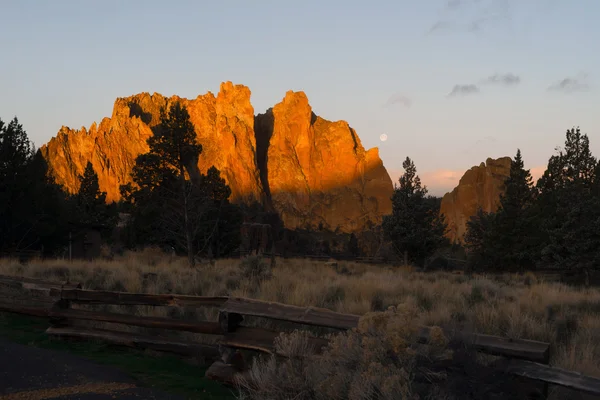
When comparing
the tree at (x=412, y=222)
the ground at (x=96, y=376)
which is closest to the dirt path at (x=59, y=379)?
the ground at (x=96, y=376)

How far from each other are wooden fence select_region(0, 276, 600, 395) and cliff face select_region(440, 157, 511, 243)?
5405 inches

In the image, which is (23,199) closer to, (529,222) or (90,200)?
(90,200)

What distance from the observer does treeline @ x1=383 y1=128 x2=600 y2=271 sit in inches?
1259

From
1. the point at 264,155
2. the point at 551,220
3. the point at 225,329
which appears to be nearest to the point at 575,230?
the point at 551,220

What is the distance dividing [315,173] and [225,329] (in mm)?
184178

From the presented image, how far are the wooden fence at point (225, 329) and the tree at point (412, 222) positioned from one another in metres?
30.9

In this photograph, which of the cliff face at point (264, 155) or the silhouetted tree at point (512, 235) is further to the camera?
the cliff face at point (264, 155)

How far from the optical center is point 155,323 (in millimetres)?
8156

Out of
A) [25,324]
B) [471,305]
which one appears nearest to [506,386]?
[471,305]

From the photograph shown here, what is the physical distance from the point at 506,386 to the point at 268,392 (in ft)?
7.38

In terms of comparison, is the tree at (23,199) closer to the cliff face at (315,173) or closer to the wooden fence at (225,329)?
the wooden fence at (225,329)

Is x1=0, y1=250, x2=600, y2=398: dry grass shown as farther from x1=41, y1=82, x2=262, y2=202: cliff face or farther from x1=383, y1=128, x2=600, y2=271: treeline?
x1=41, y1=82, x2=262, y2=202: cliff face

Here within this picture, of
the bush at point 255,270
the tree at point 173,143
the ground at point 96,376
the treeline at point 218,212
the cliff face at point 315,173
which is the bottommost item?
the ground at point 96,376

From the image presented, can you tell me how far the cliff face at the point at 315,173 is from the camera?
184m
